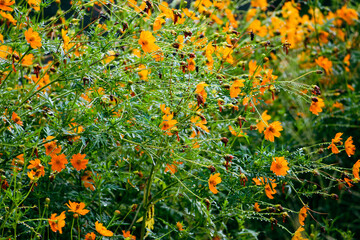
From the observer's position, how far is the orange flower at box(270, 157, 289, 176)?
1.44 m

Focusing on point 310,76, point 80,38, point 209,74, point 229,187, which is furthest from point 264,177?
point 310,76

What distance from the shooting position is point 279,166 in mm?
1451

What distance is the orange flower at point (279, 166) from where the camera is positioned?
1.44 meters

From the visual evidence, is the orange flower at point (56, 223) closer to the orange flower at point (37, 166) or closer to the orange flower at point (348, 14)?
the orange flower at point (37, 166)

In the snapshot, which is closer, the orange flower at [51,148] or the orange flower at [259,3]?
the orange flower at [51,148]

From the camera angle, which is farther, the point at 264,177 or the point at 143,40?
the point at 264,177

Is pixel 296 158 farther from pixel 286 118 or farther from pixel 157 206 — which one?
pixel 286 118

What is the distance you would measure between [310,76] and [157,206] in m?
1.64

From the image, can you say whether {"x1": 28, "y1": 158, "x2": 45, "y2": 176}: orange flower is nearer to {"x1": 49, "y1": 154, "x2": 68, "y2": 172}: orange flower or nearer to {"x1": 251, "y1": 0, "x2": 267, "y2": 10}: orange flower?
{"x1": 49, "y1": 154, "x2": 68, "y2": 172}: orange flower

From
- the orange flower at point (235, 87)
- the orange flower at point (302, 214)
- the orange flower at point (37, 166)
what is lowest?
the orange flower at point (302, 214)

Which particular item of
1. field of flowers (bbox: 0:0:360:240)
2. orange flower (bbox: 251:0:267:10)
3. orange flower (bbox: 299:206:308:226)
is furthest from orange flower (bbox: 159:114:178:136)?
orange flower (bbox: 251:0:267:10)

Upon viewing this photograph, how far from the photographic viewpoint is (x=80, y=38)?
5.53 feet

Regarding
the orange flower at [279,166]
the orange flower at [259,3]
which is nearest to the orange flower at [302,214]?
the orange flower at [279,166]

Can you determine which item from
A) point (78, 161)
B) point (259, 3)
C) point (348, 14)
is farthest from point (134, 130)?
point (348, 14)
